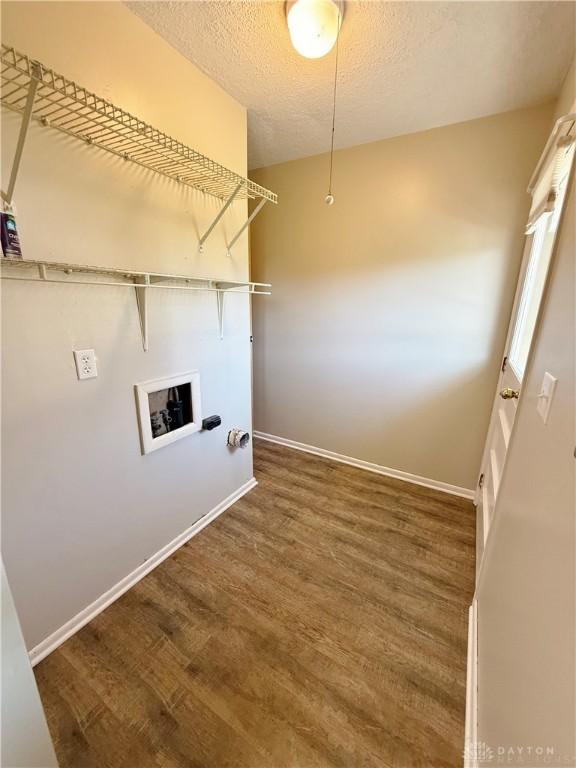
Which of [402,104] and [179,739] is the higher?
[402,104]

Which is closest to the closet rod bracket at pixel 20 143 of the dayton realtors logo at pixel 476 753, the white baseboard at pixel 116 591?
the white baseboard at pixel 116 591

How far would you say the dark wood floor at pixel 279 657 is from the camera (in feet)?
3.47

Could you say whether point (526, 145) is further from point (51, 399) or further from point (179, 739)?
point (179, 739)

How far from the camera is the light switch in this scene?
2.78 ft

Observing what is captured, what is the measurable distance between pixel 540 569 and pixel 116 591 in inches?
71.3

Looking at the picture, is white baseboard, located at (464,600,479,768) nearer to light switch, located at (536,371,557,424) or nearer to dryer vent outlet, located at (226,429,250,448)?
light switch, located at (536,371,557,424)

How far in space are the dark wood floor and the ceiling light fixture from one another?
2.53 m

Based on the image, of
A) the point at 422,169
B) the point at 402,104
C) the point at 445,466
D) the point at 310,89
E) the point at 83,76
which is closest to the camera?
the point at 83,76

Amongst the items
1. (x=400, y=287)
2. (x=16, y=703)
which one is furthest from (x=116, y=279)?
(x=400, y=287)

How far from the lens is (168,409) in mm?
1750

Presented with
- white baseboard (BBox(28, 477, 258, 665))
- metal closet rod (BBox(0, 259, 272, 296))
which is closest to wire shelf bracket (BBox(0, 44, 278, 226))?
metal closet rod (BBox(0, 259, 272, 296))

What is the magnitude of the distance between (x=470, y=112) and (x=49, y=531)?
3173mm

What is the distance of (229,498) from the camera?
2.28 m

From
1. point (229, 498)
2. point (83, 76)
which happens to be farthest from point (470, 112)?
point (229, 498)
